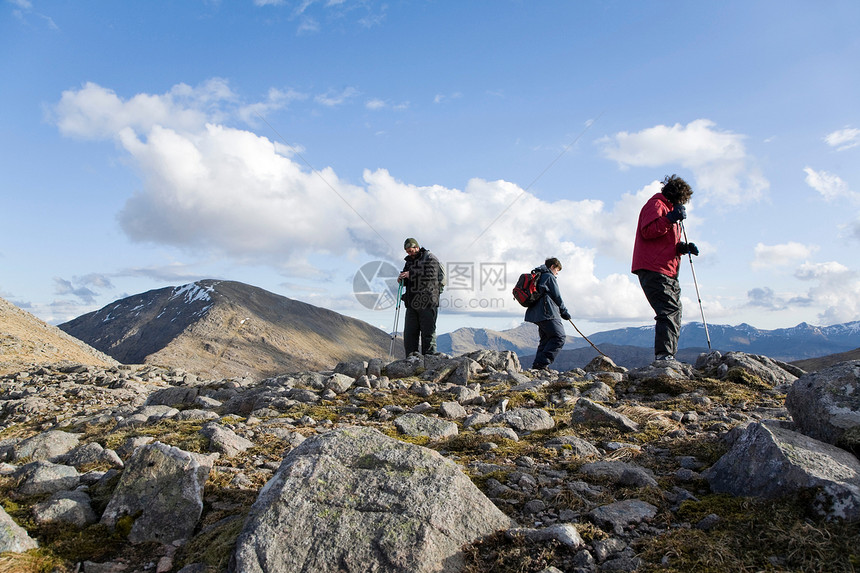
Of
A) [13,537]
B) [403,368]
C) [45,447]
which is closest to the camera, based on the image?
[13,537]

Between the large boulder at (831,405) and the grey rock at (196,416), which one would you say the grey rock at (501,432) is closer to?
the large boulder at (831,405)

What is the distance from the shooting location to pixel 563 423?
25.3 feet

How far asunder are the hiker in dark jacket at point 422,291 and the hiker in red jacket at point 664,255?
6.49 m

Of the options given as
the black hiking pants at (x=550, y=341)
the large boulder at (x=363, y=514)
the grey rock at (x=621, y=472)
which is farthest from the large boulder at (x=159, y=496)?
the black hiking pants at (x=550, y=341)

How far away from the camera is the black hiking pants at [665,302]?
39.1 feet

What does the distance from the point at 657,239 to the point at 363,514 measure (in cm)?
1074

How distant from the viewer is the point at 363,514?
12.5 ft

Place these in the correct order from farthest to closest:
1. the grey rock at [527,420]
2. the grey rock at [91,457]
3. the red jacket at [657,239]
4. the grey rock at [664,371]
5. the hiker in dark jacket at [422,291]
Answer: the hiker in dark jacket at [422,291], the red jacket at [657,239], the grey rock at [664,371], the grey rock at [527,420], the grey rock at [91,457]

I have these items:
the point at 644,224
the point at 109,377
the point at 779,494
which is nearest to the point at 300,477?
the point at 779,494

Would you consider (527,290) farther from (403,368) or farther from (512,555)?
(512,555)

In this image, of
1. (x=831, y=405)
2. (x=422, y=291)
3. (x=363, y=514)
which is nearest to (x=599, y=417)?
(x=831, y=405)

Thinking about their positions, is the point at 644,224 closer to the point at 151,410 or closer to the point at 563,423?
the point at 563,423

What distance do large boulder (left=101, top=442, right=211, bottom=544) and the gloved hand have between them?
1084cm

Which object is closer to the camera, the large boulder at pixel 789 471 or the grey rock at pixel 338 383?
the large boulder at pixel 789 471
